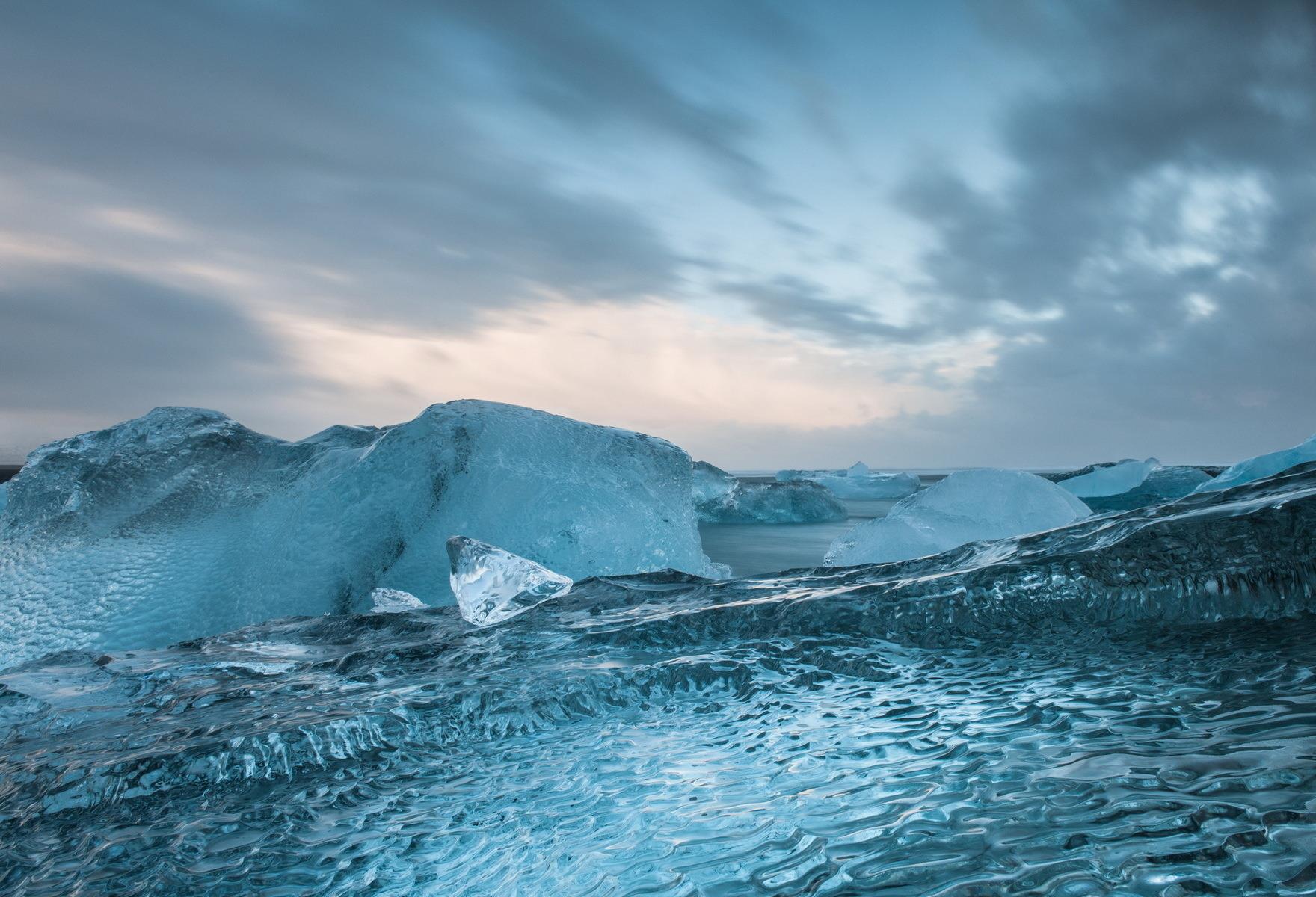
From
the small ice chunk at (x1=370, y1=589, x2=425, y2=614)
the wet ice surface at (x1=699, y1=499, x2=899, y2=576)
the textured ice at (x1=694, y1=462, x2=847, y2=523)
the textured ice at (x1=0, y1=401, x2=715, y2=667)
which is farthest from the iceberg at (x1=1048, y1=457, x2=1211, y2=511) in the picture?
the small ice chunk at (x1=370, y1=589, x2=425, y2=614)

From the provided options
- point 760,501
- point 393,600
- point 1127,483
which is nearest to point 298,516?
point 393,600

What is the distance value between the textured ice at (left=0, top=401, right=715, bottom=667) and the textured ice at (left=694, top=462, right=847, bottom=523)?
9.74 meters

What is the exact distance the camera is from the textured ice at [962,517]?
6391 millimetres

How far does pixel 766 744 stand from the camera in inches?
68.9

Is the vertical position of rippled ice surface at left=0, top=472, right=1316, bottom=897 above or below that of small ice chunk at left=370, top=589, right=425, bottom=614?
below

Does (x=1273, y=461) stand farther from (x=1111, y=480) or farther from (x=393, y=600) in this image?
(x=393, y=600)

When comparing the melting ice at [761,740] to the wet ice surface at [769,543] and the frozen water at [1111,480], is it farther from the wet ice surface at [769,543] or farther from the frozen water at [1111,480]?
the frozen water at [1111,480]

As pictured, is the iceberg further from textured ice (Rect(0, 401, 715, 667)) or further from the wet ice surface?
textured ice (Rect(0, 401, 715, 667))

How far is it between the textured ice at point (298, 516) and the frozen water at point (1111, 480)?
1086 centimetres

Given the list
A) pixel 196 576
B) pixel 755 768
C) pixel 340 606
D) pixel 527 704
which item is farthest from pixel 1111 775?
pixel 196 576

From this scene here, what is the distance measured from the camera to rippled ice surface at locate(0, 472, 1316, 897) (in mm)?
1190

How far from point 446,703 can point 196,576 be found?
3802mm

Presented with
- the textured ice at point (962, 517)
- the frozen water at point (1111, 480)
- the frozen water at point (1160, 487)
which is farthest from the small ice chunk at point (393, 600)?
the frozen water at point (1111, 480)

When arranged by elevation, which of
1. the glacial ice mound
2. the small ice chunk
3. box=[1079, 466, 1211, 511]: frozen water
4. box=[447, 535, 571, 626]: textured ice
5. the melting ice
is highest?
the glacial ice mound
